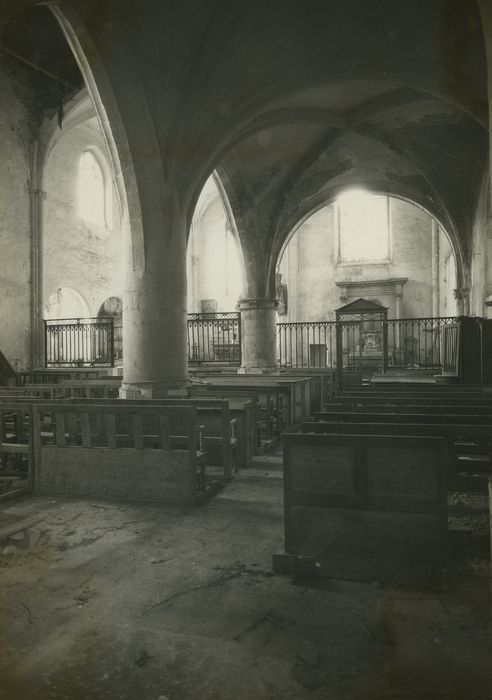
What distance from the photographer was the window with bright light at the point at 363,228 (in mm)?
22953

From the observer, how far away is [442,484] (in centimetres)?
314

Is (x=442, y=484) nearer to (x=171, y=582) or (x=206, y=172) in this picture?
(x=171, y=582)

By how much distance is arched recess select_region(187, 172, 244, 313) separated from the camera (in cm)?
2459

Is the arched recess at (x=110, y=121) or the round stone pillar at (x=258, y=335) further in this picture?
the round stone pillar at (x=258, y=335)

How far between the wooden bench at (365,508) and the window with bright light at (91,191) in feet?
54.6

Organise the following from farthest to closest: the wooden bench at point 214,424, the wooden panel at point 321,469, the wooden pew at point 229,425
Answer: the wooden pew at point 229,425 < the wooden bench at point 214,424 < the wooden panel at point 321,469

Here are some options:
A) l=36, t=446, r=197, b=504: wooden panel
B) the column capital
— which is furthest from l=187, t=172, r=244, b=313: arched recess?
l=36, t=446, r=197, b=504: wooden panel

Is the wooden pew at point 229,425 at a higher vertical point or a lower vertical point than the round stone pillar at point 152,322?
lower

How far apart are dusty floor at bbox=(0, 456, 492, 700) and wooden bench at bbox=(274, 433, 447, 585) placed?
0.16m

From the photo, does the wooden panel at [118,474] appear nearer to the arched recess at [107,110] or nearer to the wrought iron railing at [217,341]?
the arched recess at [107,110]

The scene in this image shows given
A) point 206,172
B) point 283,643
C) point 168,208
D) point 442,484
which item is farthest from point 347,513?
point 206,172

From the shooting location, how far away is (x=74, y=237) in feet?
57.2

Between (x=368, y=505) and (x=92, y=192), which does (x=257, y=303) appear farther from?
(x=368, y=505)

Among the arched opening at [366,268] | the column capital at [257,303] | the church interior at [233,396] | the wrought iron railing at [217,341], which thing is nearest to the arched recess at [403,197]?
the church interior at [233,396]
